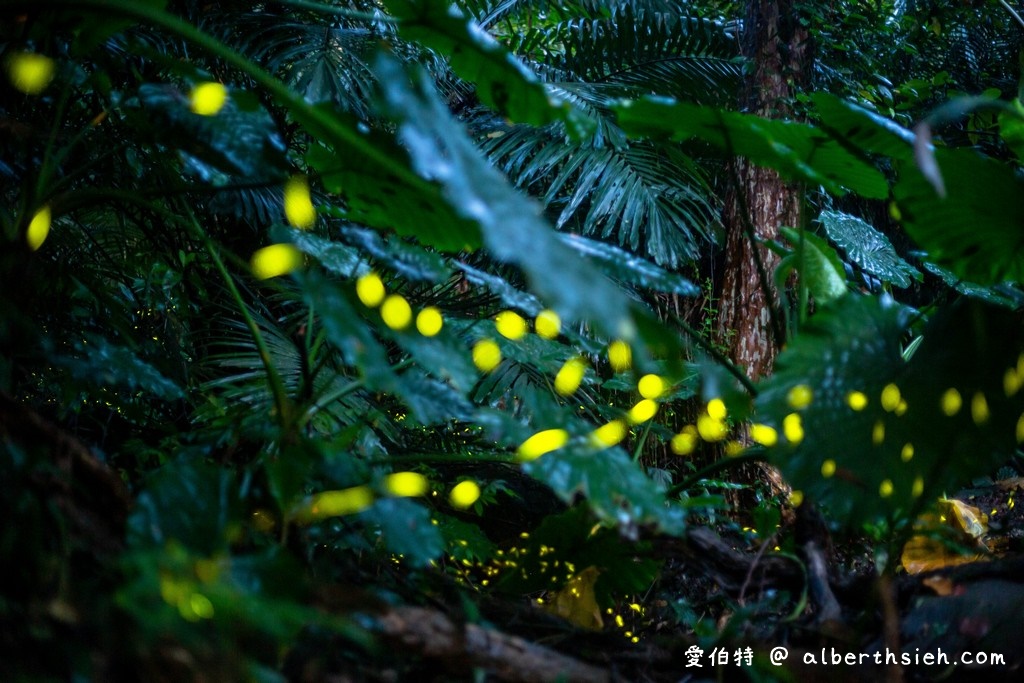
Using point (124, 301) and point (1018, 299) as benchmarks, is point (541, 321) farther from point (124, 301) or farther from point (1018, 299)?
point (124, 301)

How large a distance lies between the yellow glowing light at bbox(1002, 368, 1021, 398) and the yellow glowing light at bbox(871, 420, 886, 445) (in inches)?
7.0

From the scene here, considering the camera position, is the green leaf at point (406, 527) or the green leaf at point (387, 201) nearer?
the green leaf at point (406, 527)

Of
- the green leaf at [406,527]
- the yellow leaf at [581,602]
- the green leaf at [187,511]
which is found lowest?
the yellow leaf at [581,602]

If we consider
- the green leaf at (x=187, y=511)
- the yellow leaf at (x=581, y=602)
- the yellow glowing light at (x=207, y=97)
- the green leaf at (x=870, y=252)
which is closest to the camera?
the green leaf at (x=187, y=511)

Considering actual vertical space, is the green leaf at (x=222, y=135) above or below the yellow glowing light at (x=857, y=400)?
above

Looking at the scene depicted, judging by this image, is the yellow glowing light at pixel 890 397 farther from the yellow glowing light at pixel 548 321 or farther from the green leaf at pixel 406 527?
the green leaf at pixel 406 527

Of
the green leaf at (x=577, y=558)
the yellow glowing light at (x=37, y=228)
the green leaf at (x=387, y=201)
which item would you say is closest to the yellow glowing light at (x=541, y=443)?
the green leaf at (x=577, y=558)

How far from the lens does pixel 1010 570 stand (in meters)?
0.84

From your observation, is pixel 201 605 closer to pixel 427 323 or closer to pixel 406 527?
pixel 406 527

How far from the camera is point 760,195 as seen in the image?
8.10 feet

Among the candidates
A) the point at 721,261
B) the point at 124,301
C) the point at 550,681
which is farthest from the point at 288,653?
the point at 721,261

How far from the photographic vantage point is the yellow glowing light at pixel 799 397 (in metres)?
0.76

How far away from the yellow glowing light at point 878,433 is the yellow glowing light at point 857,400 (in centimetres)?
3

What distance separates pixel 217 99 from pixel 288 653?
0.53 metres
